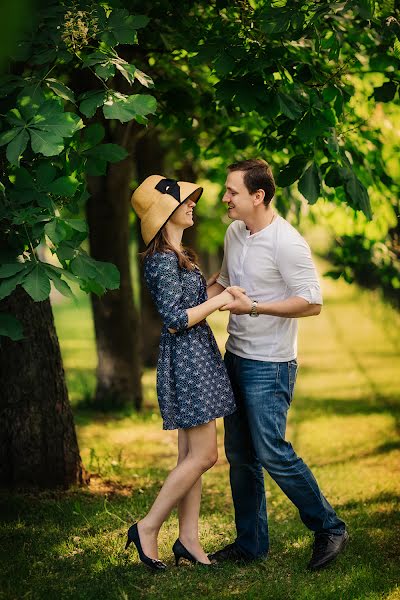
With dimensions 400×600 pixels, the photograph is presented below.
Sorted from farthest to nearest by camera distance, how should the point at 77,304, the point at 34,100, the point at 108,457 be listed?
the point at 108,457 < the point at 77,304 < the point at 34,100

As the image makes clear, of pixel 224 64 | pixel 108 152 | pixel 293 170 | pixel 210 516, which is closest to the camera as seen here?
pixel 108 152

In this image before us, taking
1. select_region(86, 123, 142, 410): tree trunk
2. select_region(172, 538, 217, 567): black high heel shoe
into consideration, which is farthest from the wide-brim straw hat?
select_region(86, 123, 142, 410): tree trunk

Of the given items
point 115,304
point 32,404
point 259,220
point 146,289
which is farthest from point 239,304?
point 146,289

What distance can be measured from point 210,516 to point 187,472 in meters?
1.57

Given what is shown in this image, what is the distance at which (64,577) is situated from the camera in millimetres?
4445

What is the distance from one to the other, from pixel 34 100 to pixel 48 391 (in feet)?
9.17

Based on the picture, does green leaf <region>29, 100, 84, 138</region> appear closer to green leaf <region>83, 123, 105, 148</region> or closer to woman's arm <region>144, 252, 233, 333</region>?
green leaf <region>83, 123, 105, 148</region>

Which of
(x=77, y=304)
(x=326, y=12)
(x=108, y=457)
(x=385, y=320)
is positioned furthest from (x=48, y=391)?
(x=385, y=320)

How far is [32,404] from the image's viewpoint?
19.4 feet

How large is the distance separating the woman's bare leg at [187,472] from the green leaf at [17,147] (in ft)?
5.50

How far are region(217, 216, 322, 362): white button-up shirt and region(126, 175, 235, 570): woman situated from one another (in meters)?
0.20

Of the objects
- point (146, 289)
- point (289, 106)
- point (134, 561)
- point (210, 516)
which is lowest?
point (210, 516)

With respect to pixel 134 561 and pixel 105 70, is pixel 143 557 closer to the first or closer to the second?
pixel 134 561

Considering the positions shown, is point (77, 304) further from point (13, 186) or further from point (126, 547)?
point (126, 547)
